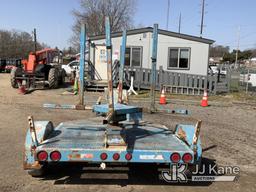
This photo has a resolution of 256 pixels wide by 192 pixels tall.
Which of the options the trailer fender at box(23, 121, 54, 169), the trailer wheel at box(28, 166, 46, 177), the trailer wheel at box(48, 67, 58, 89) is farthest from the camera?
the trailer wheel at box(48, 67, 58, 89)

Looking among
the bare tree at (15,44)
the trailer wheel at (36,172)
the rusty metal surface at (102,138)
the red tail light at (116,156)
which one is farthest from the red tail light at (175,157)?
the bare tree at (15,44)

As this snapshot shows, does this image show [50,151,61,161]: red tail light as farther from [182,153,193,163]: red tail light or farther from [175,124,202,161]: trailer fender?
[175,124,202,161]: trailer fender

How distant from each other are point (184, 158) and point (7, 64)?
36.3 meters

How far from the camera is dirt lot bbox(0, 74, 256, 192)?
4098 mm

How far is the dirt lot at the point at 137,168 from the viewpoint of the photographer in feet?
13.4

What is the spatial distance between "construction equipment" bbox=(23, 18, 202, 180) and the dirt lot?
342 mm

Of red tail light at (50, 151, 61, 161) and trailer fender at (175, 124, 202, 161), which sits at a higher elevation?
trailer fender at (175, 124, 202, 161)

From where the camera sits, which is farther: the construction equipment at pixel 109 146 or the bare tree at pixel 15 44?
the bare tree at pixel 15 44

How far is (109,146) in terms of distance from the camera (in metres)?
3.77

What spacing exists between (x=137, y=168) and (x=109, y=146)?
1.25m

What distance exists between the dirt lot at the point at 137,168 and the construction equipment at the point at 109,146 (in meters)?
0.34

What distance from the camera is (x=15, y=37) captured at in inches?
2842

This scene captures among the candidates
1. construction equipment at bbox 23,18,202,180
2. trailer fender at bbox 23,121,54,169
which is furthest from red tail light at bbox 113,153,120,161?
trailer fender at bbox 23,121,54,169

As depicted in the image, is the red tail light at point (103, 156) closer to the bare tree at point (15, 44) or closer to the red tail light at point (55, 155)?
the red tail light at point (55, 155)
